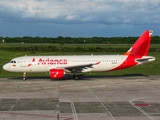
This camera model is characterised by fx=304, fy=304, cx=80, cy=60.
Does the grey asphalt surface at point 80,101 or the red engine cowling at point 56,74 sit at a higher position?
the red engine cowling at point 56,74

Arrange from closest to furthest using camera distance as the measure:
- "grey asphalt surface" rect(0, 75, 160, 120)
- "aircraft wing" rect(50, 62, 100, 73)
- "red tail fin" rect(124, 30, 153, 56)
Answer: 1. "grey asphalt surface" rect(0, 75, 160, 120)
2. "aircraft wing" rect(50, 62, 100, 73)
3. "red tail fin" rect(124, 30, 153, 56)

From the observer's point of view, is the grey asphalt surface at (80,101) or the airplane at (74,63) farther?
the airplane at (74,63)

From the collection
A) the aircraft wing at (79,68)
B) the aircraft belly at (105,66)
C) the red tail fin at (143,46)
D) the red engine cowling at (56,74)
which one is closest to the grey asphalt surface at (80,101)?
the red engine cowling at (56,74)

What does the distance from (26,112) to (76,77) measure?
19.5 m

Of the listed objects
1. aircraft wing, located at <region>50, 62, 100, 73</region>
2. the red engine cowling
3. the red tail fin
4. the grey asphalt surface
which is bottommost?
the grey asphalt surface

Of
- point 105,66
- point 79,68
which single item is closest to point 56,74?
point 79,68

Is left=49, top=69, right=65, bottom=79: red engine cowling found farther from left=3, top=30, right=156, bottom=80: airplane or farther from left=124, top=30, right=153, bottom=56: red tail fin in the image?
left=124, top=30, right=153, bottom=56: red tail fin

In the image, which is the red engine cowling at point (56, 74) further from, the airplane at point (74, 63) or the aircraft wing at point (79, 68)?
the aircraft wing at point (79, 68)

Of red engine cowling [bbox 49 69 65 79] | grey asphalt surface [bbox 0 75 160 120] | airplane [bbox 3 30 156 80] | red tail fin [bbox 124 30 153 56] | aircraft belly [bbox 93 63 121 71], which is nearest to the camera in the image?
grey asphalt surface [bbox 0 75 160 120]

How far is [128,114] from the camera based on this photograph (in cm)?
2030

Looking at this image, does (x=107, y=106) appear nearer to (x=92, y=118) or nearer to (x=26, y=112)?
(x=92, y=118)

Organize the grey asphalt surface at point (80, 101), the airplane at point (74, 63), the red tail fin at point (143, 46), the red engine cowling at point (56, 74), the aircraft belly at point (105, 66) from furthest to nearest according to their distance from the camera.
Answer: the red tail fin at point (143, 46) < the aircraft belly at point (105, 66) < the airplane at point (74, 63) < the red engine cowling at point (56, 74) < the grey asphalt surface at point (80, 101)

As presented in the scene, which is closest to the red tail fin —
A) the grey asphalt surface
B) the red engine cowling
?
the grey asphalt surface

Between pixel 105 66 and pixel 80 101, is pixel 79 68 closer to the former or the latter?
pixel 105 66
